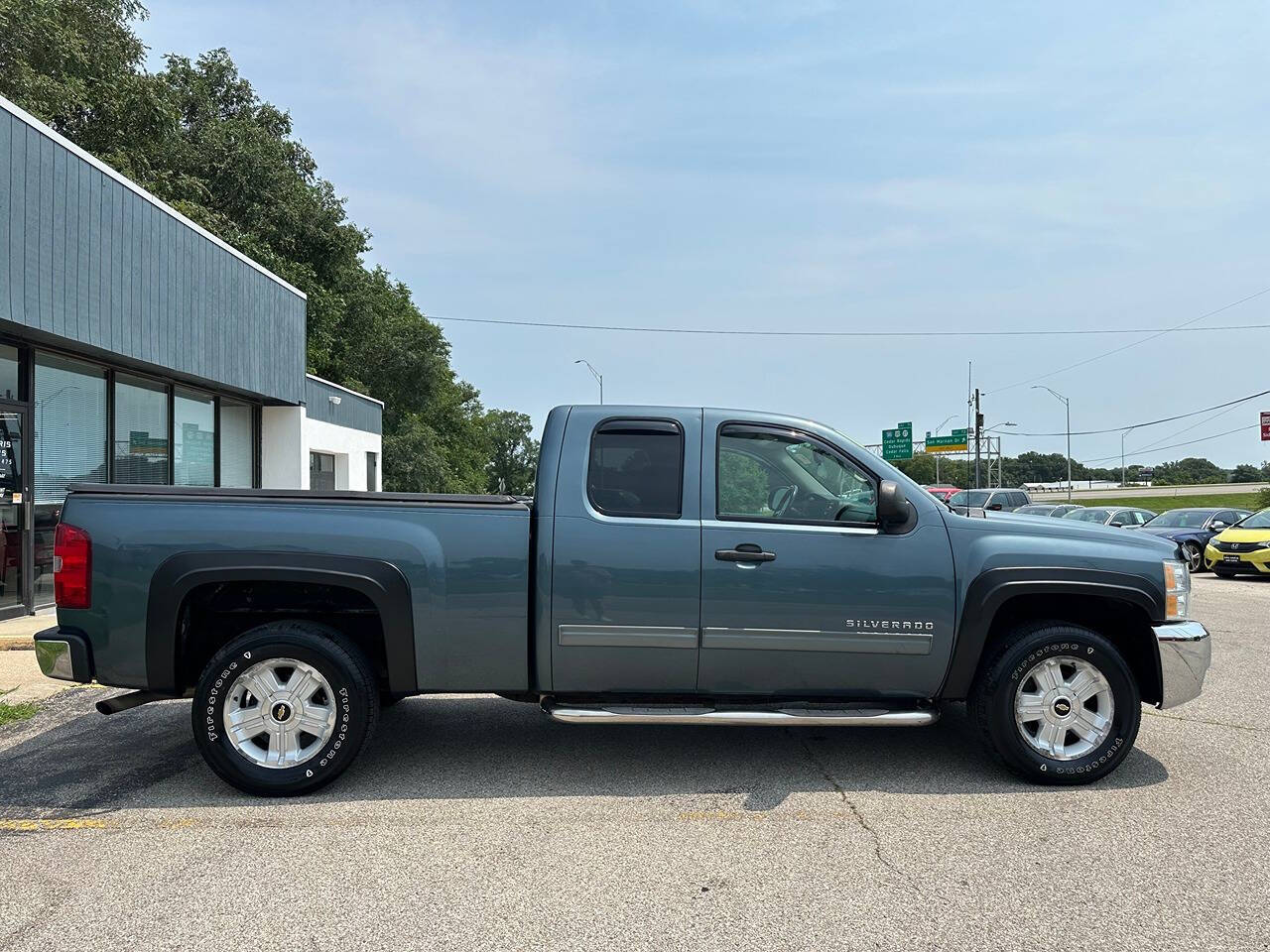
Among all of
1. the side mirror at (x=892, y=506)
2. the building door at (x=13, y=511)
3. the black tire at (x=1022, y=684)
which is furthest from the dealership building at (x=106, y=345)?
the black tire at (x=1022, y=684)

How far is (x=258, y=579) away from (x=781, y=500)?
2684 millimetres

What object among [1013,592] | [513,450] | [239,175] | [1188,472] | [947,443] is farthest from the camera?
[1188,472]

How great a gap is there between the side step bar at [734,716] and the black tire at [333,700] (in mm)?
974

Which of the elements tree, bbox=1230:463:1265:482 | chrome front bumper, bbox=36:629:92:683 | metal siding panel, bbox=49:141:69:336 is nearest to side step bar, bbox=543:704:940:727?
chrome front bumper, bbox=36:629:92:683

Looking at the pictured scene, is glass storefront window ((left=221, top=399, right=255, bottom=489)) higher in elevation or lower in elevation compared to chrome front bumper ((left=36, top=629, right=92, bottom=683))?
higher

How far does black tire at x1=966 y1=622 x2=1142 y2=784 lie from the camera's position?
4816mm

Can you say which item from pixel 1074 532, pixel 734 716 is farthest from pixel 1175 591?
pixel 734 716

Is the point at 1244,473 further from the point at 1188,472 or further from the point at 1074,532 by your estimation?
the point at 1074,532

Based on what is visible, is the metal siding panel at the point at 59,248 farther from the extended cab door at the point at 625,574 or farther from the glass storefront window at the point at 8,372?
the extended cab door at the point at 625,574

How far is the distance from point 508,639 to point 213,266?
1239 centimetres

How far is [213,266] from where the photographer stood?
14773 mm

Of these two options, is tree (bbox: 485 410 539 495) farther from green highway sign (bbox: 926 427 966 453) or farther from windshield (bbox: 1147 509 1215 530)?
windshield (bbox: 1147 509 1215 530)

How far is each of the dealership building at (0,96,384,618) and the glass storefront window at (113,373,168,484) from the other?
26mm

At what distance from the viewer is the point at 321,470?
22.1 meters
